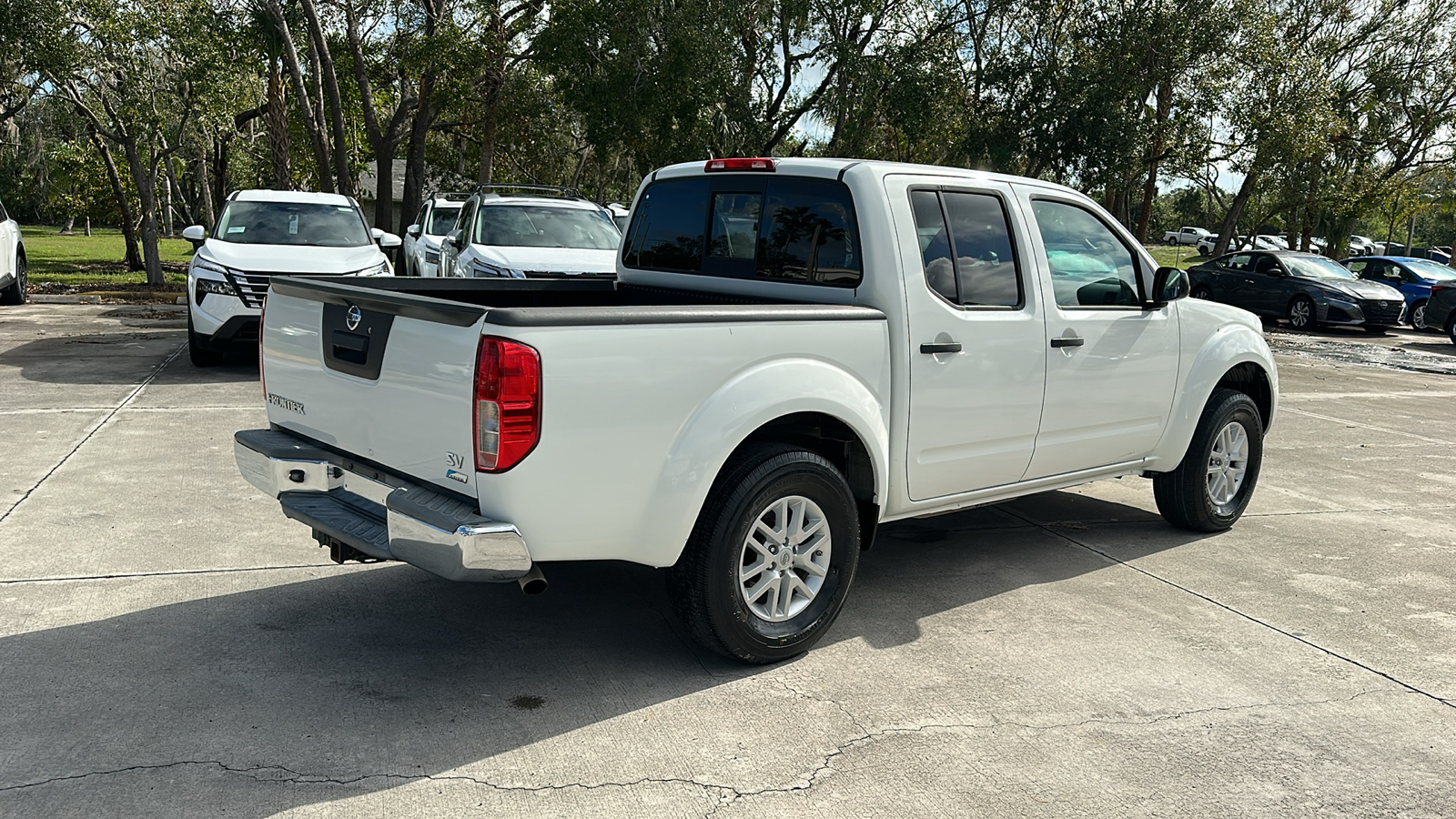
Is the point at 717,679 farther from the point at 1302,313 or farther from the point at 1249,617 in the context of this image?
the point at 1302,313

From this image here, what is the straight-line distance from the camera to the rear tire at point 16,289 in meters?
17.1

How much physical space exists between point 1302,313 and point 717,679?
21386 mm

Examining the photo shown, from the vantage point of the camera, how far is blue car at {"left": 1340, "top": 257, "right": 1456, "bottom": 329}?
79.8 ft

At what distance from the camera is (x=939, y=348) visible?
470 centimetres

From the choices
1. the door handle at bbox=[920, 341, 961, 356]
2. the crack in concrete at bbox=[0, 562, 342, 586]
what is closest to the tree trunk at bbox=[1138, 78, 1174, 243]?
the door handle at bbox=[920, 341, 961, 356]

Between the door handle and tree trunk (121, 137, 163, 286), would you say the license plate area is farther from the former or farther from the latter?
tree trunk (121, 137, 163, 286)

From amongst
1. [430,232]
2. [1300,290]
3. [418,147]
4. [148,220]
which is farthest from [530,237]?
[1300,290]

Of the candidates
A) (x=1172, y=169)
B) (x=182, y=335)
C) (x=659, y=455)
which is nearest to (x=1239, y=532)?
(x=659, y=455)

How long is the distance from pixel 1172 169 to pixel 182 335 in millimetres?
21385

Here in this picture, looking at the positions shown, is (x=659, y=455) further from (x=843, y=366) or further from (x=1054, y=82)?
(x=1054, y=82)

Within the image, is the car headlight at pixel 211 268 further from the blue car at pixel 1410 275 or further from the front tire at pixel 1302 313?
the blue car at pixel 1410 275

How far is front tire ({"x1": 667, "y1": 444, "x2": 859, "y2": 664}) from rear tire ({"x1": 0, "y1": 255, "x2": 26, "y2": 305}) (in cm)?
1660

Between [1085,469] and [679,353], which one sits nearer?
[679,353]

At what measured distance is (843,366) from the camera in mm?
4383
